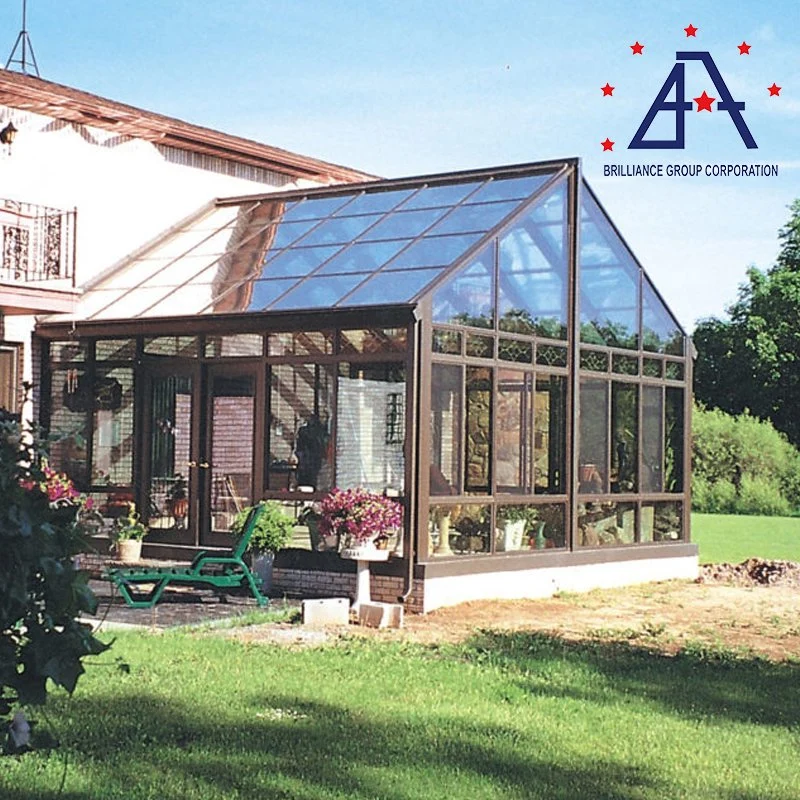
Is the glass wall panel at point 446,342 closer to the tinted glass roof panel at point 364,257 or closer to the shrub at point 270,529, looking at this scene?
the tinted glass roof panel at point 364,257

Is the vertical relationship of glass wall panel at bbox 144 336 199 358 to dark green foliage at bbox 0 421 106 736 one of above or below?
above

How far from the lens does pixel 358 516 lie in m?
12.7

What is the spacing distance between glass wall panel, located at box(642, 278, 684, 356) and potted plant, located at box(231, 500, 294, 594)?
526 centimetres

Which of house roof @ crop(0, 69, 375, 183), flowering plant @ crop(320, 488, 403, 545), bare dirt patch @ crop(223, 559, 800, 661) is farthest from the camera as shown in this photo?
house roof @ crop(0, 69, 375, 183)

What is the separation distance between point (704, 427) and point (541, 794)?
3004 cm

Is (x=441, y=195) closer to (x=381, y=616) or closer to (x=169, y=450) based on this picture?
(x=169, y=450)

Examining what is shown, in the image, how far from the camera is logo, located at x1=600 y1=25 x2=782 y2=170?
15.0 m

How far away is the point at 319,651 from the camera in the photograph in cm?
1005

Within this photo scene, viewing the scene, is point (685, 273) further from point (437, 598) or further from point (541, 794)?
point (541, 794)

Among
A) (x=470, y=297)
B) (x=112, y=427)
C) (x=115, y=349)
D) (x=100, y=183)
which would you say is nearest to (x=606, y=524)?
(x=470, y=297)

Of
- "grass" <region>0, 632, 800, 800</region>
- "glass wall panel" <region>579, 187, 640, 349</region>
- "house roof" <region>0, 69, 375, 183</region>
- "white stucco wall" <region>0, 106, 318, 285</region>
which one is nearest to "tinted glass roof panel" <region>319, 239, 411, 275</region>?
"glass wall panel" <region>579, 187, 640, 349</region>

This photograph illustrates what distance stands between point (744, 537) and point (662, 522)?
30.3 ft

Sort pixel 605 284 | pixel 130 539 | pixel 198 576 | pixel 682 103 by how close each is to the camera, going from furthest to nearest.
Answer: pixel 605 284
pixel 682 103
pixel 130 539
pixel 198 576

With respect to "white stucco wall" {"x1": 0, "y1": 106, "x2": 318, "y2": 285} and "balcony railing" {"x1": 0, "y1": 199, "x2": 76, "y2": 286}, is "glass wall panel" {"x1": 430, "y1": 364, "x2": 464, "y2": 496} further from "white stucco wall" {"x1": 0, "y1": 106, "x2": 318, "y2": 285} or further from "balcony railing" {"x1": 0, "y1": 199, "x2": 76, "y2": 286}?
"white stucco wall" {"x1": 0, "y1": 106, "x2": 318, "y2": 285}
